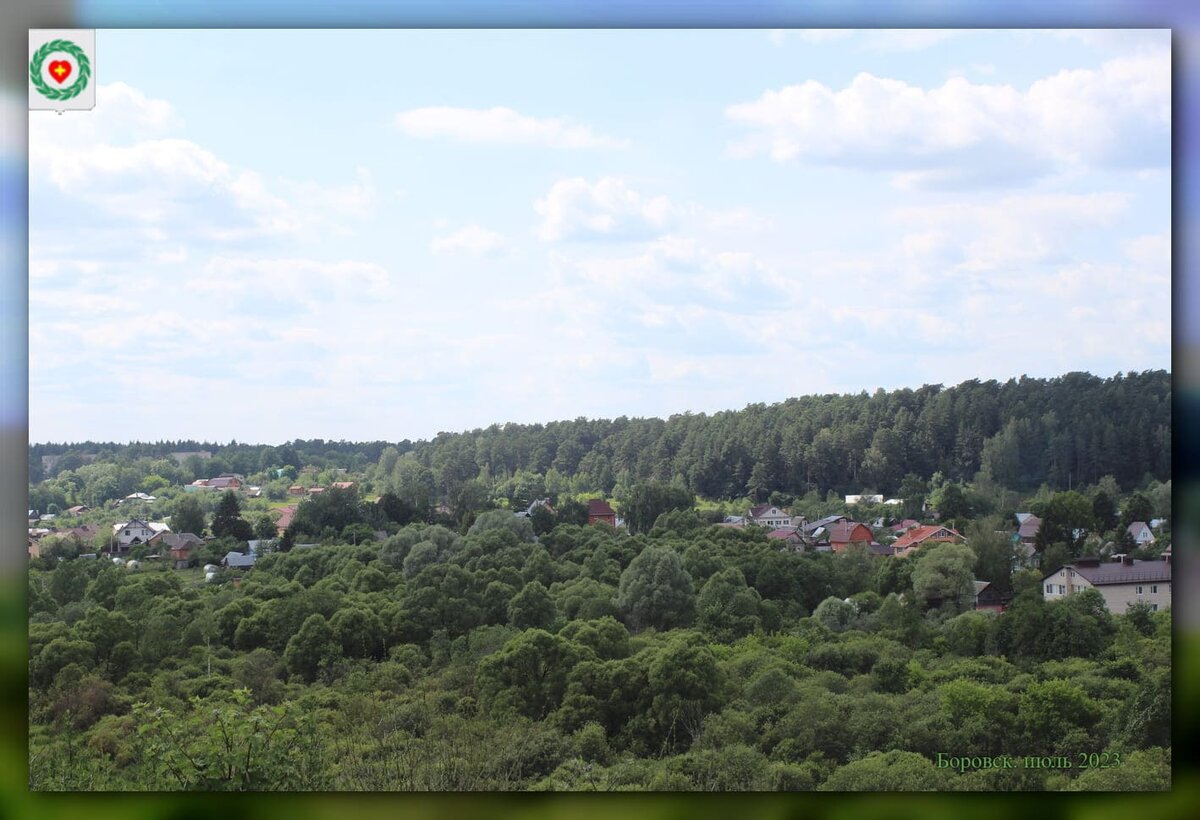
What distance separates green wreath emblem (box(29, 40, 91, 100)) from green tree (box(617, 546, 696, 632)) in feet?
10.8

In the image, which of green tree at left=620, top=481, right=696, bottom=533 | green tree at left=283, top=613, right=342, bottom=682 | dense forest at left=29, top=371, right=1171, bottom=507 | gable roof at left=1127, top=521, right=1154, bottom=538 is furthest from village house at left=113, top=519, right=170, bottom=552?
gable roof at left=1127, top=521, right=1154, bottom=538

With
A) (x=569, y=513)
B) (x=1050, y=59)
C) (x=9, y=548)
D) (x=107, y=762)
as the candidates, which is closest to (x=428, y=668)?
(x=569, y=513)

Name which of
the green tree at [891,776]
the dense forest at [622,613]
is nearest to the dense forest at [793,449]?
the dense forest at [622,613]

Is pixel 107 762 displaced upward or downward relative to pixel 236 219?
downward

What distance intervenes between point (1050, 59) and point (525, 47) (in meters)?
2.33

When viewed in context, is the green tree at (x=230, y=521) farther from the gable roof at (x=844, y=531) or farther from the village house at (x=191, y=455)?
the gable roof at (x=844, y=531)

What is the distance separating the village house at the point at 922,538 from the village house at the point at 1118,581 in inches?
18.4

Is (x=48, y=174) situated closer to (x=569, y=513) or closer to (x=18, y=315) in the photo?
(x=18, y=315)

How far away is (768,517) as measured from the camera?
234 inches

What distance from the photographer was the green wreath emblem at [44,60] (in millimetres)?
5316

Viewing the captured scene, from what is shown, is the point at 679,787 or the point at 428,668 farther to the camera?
the point at 428,668

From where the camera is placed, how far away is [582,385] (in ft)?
19.0

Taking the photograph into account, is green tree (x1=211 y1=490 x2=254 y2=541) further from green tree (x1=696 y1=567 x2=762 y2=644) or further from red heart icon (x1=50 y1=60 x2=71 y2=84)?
green tree (x1=696 y1=567 x2=762 y2=644)

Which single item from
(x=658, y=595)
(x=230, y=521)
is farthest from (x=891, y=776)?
(x=230, y=521)
